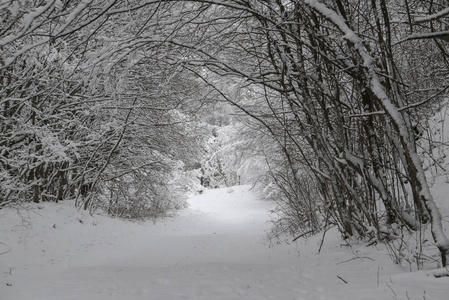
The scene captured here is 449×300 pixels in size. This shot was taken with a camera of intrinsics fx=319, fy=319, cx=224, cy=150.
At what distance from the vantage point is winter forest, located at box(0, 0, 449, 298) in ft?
8.71

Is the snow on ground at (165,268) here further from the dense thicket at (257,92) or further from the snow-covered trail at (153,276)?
the dense thicket at (257,92)

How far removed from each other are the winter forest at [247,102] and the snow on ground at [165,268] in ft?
1.10

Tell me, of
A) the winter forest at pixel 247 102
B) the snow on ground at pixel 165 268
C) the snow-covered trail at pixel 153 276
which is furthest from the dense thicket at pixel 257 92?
the snow-covered trail at pixel 153 276

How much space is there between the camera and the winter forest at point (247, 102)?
2656 millimetres

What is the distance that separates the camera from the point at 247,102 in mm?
8867

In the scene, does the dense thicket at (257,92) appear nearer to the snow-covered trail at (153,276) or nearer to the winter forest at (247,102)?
the winter forest at (247,102)

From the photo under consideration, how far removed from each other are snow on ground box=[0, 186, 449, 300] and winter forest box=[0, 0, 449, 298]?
0.34m

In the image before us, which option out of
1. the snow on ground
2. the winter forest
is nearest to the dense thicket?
the winter forest

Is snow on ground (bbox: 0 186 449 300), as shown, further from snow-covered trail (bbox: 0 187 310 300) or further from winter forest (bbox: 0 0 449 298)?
winter forest (bbox: 0 0 449 298)

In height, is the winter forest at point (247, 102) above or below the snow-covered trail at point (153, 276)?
above

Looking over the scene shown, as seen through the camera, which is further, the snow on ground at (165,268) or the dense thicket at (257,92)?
the dense thicket at (257,92)

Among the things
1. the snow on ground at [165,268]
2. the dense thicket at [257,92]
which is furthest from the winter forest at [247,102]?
the snow on ground at [165,268]

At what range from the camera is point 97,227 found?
24.9ft

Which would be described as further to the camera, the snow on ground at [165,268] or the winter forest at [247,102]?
the winter forest at [247,102]
